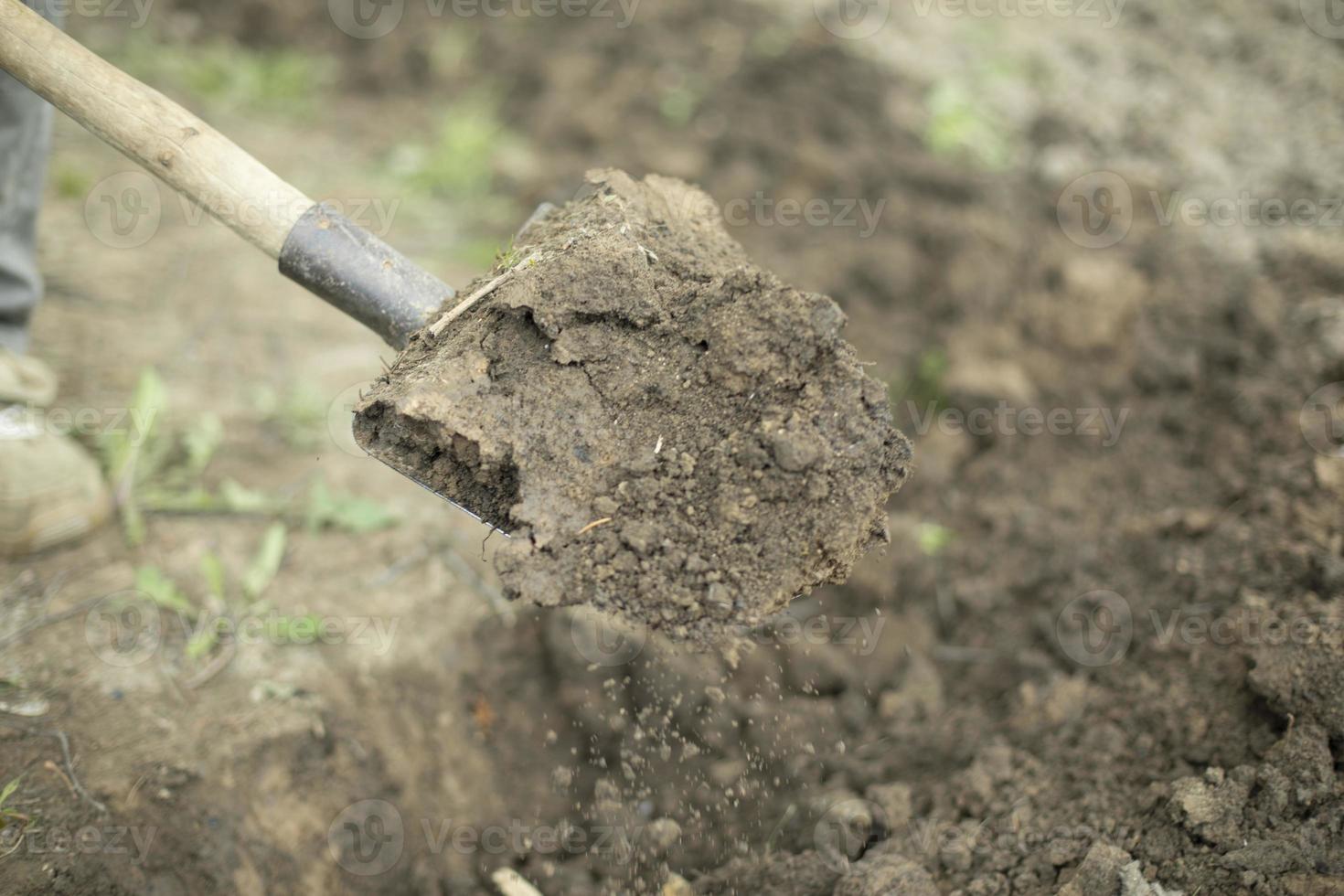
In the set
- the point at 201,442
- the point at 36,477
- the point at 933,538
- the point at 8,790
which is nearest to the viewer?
the point at 8,790

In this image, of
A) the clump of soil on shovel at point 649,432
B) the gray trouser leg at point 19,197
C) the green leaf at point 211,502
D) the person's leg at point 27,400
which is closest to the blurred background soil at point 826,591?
the green leaf at point 211,502

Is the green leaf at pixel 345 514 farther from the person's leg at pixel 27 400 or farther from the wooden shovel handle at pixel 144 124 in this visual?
the wooden shovel handle at pixel 144 124

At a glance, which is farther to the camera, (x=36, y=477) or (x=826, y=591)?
(x=826, y=591)

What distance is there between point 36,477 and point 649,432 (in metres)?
→ 1.94

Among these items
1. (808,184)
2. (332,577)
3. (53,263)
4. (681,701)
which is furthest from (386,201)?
(681,701)

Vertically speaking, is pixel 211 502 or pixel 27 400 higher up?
pixel 27 400

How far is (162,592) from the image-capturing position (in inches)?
101

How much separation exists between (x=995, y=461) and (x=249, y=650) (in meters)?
2.71

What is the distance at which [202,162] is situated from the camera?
190 cm

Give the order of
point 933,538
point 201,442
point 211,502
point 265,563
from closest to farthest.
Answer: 1. point 265,563
2. point 211,502
3. point 201,442
4. point 933,538

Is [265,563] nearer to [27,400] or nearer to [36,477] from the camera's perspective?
[36,477]

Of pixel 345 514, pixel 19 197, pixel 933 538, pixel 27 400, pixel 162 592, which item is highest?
pixel 19 197

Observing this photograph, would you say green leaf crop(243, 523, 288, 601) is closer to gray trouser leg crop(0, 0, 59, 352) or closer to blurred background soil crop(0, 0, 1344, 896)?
blurred background soil crop(0, 0, 1344, 896)

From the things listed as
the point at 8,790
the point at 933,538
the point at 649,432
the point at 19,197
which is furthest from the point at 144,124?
the point at 933,538
